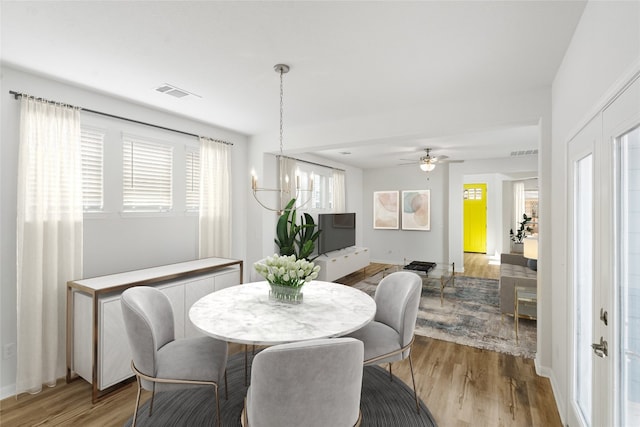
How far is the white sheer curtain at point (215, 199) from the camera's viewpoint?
3.84 meters

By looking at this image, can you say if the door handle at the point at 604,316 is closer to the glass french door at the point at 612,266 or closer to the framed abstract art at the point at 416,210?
the glass french door at the point at 612,266

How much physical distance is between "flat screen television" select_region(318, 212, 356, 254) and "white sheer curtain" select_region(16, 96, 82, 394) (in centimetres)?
362

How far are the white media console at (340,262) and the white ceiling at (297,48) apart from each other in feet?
9.58

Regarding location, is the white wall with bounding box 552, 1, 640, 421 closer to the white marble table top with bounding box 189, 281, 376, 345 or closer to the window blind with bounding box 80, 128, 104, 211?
the white marble table top with bounding box 189, 281, 376, 345

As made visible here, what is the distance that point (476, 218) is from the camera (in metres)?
9.75

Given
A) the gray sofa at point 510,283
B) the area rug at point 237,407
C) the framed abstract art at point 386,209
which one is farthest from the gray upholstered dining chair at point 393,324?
the framed abstract art at point 386,209

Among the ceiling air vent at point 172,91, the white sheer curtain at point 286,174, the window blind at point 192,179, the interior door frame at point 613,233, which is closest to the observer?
the interior door frame at point 613,233

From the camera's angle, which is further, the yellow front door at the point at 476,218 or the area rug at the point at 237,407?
the yellow front door at the point at 476,218

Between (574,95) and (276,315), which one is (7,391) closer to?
(276,315)

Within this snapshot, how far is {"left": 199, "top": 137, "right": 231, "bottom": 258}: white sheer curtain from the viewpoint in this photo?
3.84 metres

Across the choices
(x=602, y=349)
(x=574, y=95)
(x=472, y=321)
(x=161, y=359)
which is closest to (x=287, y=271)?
(x=161, y=359)

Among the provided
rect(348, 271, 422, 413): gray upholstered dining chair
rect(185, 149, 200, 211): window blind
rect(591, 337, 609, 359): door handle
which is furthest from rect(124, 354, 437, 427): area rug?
rect(185, 149, 200, 211): window blind

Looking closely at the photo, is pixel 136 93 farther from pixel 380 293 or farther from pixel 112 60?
pixel 380 293

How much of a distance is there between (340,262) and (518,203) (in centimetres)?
602
